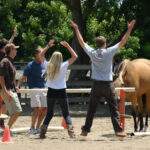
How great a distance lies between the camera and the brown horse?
31.3 ft

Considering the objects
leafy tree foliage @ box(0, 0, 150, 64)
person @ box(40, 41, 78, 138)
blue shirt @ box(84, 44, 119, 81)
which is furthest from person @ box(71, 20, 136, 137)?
leafy tree foliage @ box(0, 0, 150, 64)

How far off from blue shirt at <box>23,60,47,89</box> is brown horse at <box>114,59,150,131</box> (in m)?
1.58

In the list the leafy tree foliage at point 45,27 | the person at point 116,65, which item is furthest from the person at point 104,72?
the leafy tree foliage at point 45,27

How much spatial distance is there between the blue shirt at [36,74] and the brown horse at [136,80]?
158 cm

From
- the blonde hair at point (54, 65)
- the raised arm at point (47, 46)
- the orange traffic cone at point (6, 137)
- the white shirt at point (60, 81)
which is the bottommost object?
the orange traffic cone at point (6, 137)

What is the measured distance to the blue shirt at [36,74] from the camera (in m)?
8.72

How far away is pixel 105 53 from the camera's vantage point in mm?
7617

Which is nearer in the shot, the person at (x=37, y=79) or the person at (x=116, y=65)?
the person at (x=37, y=79)

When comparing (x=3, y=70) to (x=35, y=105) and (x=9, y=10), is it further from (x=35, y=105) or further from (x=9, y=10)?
(x=9, y=10)

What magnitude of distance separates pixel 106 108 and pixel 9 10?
19.2 m

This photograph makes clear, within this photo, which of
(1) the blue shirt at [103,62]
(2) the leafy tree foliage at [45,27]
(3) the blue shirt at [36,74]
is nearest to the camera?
(1) the blue shirt at [103,62]

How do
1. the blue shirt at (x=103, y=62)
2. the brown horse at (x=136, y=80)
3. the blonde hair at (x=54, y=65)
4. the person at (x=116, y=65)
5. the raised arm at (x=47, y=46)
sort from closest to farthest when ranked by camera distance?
the blue shirt at (x=103, y=62) < the blonde hair at (x=54, y=65) < the raised arm at (x=47, y=46) < the person at (x=116, y=65) < the brown horse at (x=136, y=80)

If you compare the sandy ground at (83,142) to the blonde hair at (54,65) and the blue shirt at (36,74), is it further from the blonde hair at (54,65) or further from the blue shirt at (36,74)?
the blonde hair at (54,65)

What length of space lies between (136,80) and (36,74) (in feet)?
7.83
